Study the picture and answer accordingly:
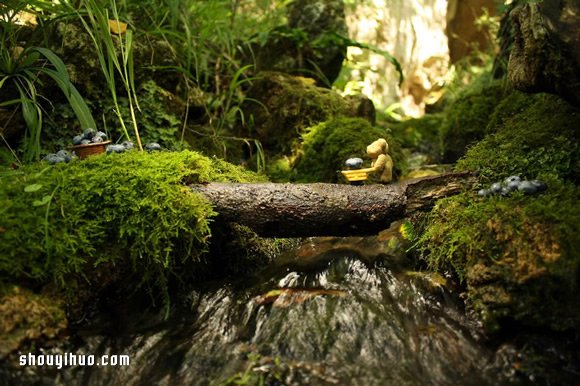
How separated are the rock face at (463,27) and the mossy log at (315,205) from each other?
967cm

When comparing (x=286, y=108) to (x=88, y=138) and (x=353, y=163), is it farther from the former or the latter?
(x=88, y=138)

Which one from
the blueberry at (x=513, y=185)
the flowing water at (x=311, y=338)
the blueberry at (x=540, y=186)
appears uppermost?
the blueberry at (x=540, y=186)

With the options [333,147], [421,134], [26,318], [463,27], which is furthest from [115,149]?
[463,27]

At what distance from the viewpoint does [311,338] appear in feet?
6.66

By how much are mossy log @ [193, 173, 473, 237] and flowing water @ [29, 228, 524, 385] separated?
0.33 metres

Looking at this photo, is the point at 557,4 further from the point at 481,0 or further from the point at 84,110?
the point at 481,0

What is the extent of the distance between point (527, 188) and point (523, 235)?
398 mm

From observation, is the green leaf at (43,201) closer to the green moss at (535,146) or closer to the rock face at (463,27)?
the green moss at (535,146)

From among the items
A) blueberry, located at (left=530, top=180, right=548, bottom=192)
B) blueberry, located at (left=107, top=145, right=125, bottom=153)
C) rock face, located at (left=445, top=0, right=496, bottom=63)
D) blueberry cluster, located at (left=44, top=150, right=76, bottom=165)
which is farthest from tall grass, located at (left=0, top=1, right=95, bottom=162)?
rock face, located at (left=445, top=0, right=496, bottom=63)

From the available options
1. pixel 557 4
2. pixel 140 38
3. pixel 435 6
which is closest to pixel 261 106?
pixel 140 38

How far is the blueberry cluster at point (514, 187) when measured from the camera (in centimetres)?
226

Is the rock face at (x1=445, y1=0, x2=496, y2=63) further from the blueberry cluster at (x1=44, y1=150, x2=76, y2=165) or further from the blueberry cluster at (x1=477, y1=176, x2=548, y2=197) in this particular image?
the blueberry cluster at (x1=44, y1=150, x2=76, y2=165)

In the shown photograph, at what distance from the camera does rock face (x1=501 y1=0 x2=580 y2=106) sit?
2.26m

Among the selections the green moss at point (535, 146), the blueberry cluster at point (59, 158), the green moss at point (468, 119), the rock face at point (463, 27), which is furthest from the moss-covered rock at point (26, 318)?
the rock face at point (463, 27)
